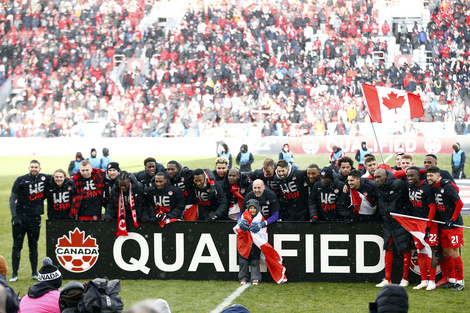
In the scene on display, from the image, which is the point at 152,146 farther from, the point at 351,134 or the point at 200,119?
the point at 351,134

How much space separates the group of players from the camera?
833 centimetres

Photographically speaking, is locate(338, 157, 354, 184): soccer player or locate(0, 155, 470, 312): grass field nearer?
locate(0, 155, 470, 312): grass field

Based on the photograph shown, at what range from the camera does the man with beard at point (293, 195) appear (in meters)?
9.20

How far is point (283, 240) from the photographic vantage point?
895 cm

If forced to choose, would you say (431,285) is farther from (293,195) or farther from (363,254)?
(293,195)

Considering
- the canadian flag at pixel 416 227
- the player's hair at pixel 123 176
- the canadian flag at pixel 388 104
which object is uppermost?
the canadian flag at pixel 388 104

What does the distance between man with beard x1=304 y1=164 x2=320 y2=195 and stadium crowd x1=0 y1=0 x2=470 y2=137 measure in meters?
17.2

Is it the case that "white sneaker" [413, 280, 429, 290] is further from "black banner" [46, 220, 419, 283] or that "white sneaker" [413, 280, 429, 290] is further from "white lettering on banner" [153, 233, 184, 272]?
"white lettering on banner" [153, 233, 184, 272]

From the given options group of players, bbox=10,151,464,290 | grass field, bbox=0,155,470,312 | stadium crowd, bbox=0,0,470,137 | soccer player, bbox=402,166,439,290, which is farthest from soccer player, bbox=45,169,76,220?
stadium crowd, bbox=0,0,470,137

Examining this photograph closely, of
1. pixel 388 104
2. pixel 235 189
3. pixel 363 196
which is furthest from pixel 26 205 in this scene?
pixel 388 104

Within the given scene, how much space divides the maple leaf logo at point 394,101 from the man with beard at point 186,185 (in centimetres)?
400

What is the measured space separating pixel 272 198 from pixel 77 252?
2882 millimetres

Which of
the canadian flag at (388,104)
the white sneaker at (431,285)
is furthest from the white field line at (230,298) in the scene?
the canadian flag at (388,104)

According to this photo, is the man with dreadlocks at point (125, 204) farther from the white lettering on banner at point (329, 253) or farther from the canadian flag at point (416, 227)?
the canadian flag at point (416, 227)
